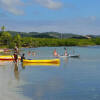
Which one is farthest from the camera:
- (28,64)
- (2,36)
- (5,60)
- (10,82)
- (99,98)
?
(2,36)

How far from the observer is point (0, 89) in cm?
1664

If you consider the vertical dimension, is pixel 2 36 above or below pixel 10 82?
above

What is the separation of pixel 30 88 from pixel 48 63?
1821cm

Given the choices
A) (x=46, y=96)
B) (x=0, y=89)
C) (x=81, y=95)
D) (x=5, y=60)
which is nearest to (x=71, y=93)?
(x=81, y=95)

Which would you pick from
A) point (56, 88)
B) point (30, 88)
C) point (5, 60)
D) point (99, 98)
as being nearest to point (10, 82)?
point (30, 88)

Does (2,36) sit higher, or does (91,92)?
(2,36)

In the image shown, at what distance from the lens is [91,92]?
53.5ft

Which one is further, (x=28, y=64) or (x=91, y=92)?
(x=28, y=64)

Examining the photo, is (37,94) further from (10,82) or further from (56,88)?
(10,82)

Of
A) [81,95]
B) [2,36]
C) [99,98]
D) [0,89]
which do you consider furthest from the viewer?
[2,36]

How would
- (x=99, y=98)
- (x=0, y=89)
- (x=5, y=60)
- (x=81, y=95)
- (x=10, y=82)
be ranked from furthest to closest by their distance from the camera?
(x=5, y=60) → (x=10, y=82) → (x=0, y=89) → (x=81, y=95) → (x=99, y=98)

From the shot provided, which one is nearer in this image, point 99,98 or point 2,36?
point 99,98

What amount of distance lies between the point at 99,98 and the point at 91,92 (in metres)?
1.81

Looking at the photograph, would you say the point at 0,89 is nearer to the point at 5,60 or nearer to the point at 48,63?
the point at 48,63
